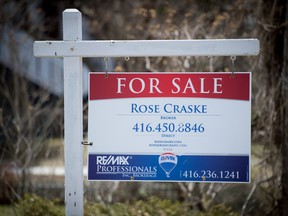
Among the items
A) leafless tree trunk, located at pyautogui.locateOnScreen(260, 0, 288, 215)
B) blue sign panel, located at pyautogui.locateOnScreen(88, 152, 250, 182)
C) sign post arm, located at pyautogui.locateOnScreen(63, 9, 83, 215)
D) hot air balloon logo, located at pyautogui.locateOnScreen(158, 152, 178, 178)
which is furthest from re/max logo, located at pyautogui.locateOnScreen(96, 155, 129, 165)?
leafless tree trunk, located at pyautogui.locateOnScreen(260, 0, 288, 215)

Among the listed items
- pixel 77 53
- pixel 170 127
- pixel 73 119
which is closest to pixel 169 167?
pixel 170 127

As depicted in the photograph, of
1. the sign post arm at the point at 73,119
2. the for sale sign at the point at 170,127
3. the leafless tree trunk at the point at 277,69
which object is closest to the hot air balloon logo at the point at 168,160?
Result: the for sale sign at the point at 170,127

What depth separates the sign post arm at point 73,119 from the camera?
3521 mm

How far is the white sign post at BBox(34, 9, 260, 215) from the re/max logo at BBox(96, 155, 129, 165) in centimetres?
18

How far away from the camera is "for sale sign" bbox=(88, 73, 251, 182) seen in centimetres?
350

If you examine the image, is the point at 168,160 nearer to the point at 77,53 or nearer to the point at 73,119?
the point at 73,119

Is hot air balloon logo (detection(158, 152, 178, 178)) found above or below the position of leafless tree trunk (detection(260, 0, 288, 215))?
below

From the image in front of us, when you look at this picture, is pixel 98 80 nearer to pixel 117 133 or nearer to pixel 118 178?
pixel 117 133

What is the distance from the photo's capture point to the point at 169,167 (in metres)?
3.53

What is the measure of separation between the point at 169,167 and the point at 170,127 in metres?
0.36

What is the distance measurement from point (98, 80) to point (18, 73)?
427 cm

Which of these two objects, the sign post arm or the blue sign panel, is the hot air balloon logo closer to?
the blue sign panel

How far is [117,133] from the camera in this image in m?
3.56

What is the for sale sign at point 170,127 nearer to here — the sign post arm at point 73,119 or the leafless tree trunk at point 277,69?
the sign post arm at point 73,119
